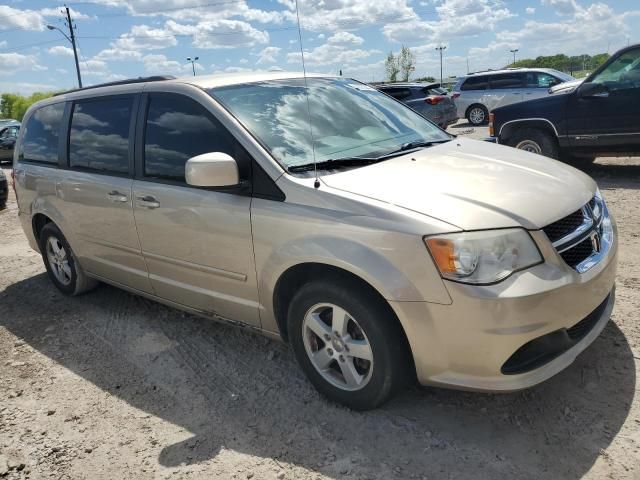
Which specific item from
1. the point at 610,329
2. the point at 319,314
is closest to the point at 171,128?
the point at 319,314

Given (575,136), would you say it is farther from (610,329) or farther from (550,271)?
(550,271)

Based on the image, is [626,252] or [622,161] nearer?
[626,252]

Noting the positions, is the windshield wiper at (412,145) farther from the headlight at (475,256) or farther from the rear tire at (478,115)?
the rear tire at (478,115)

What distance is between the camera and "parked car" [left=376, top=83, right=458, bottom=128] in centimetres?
1559

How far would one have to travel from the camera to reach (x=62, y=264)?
16.9 ft

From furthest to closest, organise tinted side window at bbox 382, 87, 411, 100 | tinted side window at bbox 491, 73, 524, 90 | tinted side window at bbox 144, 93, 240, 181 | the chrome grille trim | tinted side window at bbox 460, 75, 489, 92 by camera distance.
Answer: tinted side window at bbox 460, 75, 489, 92
tinted side window at bbox 491, 73, 524, 90
tinted side window at bbox 382, 87, 411, 100
tinted side window at bbox 144, 93, 240, 181
the chrome grille trim

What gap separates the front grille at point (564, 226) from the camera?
2.66 meters

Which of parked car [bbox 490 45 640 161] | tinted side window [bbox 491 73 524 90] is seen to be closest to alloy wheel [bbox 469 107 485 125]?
tinted side window [bbox 491 73 524 90]

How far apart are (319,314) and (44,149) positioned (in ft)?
11.0

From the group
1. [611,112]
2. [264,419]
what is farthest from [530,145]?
[264,419]

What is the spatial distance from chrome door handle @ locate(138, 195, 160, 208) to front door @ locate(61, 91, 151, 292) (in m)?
0.14

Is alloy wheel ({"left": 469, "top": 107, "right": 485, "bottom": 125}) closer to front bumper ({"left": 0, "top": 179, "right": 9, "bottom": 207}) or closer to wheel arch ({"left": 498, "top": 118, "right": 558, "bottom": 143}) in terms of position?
wheel arch ({"left": 498, "top": 118, "right": 558, "bottom": 143})

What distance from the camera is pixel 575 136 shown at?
8.19 metres

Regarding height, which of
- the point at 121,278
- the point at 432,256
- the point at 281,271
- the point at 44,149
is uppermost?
the point at 44,149
